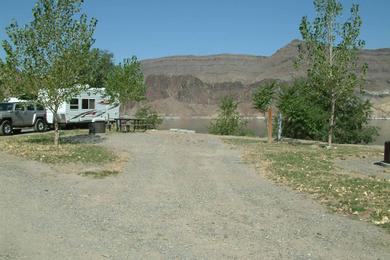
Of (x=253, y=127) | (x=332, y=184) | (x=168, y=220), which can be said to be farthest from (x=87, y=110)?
(x=253, y=127)

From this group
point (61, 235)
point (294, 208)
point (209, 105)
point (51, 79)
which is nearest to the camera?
point (61, 235)

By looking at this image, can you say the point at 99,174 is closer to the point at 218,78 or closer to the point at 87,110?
the point at 87,110

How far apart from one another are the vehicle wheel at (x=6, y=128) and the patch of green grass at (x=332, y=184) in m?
16.3

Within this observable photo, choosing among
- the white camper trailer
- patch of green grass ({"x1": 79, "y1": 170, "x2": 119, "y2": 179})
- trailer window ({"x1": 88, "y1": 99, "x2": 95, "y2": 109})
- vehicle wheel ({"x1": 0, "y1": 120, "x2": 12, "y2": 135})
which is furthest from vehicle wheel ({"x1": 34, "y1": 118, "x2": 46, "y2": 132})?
patch of green grass ({"x1": 79, "y1": 170, "x2": 119, "y2": 179})

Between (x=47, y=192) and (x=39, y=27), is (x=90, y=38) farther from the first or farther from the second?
(x=47, y=192)

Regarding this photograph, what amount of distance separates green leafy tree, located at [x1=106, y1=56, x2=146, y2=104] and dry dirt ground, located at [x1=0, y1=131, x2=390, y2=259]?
2352 cm

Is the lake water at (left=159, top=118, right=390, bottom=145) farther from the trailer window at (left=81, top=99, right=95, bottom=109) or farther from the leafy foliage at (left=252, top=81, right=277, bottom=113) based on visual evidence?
the trailer window at (left=81, top=99, right=95, bottom=109)

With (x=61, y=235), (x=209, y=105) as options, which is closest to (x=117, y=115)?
(x=61, y=235)

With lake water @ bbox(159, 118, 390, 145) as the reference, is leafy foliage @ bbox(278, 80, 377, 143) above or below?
above

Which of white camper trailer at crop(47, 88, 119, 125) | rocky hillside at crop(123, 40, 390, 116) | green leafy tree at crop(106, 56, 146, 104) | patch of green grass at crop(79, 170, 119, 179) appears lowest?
patch of green grass at crop(79, 170, 119, 179)

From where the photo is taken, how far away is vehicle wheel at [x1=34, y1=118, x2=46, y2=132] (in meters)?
30.7

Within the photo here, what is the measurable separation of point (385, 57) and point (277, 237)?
565 feet

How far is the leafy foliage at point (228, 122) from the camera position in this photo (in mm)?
48719

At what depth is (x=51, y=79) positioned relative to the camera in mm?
18203
